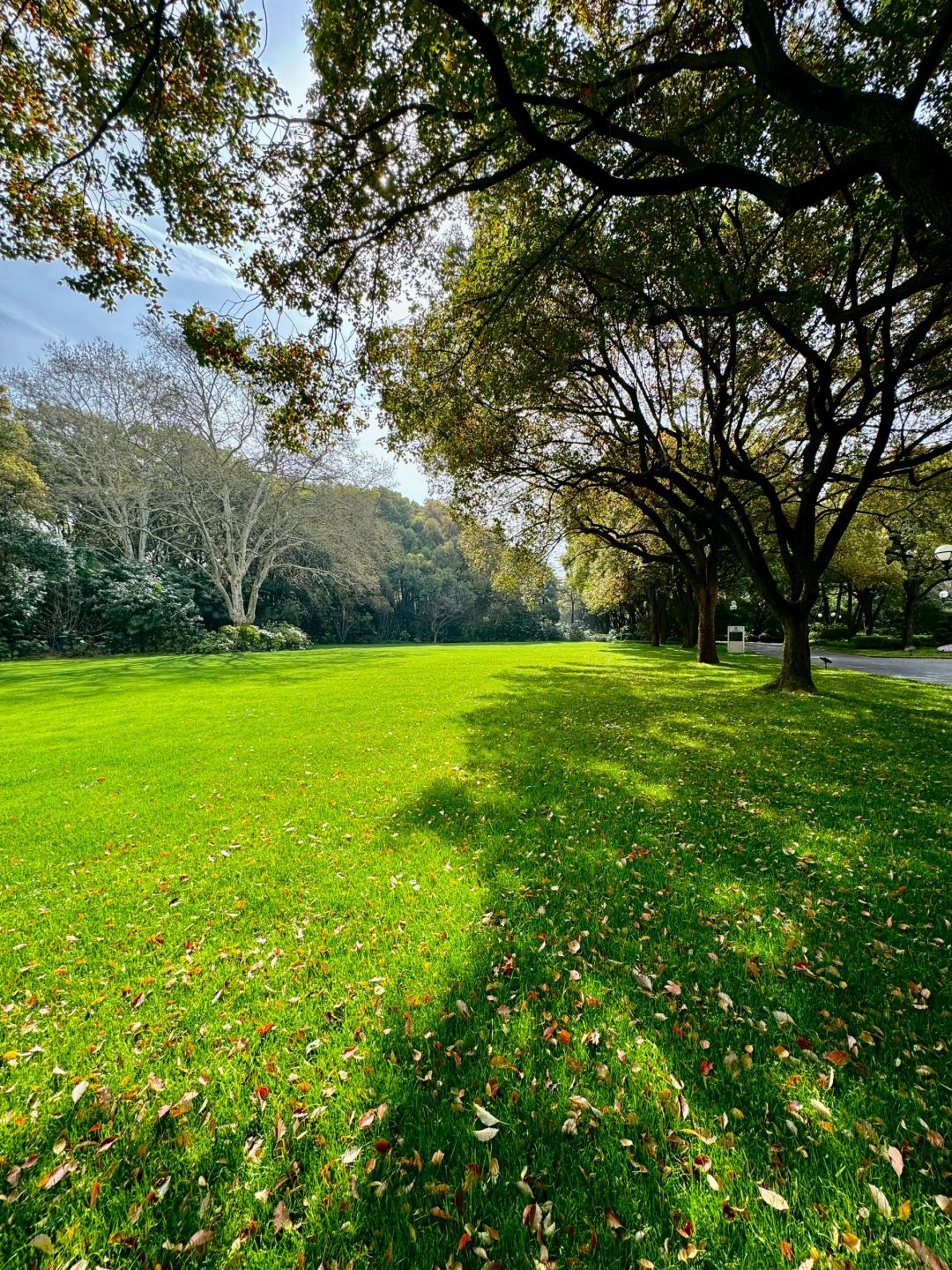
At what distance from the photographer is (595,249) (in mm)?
7953

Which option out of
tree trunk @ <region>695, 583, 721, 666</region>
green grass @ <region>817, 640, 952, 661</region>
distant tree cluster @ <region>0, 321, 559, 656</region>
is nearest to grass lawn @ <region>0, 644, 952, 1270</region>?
tree trunk @ <region>695, 583, 721, 666</region>

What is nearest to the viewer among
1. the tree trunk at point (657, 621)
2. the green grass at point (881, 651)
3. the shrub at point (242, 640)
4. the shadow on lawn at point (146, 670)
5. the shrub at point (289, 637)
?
the shadow on lawn at point (146, 670)

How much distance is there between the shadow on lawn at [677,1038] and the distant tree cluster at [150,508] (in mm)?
16335

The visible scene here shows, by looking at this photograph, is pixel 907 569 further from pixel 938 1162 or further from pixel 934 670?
pixel 938 1162

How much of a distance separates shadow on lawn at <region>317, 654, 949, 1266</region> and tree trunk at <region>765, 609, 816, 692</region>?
7.49 meters

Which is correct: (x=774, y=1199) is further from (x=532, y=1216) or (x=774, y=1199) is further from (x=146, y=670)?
(x=146, y=670)

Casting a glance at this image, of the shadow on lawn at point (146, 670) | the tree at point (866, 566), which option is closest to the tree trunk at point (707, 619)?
the tree at point (866, 566)

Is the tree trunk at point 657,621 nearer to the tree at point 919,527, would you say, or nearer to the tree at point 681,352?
the tree at point 919,527

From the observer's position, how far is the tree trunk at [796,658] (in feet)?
40.3

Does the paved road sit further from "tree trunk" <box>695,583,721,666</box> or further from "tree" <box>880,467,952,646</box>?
"tree" <box>880,467,952,646</box>

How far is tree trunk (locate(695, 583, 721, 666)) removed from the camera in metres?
18.9

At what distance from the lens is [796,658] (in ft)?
41.2

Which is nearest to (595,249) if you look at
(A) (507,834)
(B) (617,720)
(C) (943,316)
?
(C) (943,316)

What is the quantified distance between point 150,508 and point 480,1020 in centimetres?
3470
